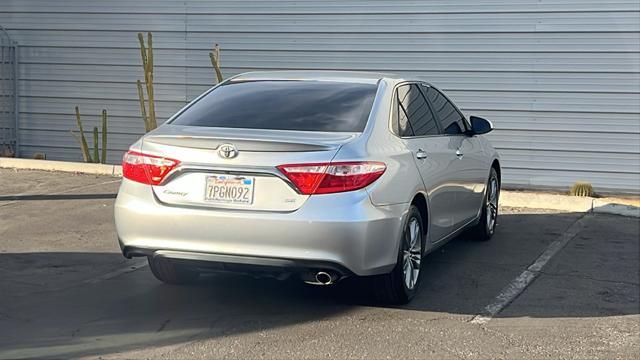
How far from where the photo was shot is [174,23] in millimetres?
13891

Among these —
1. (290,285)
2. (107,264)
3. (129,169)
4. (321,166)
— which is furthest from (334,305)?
(107,264)

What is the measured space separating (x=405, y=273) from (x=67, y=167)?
7722mm

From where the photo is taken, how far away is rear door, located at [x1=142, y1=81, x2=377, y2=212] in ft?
17.2

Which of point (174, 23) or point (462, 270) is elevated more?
point (174, 23)

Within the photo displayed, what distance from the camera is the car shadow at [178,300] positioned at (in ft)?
17.1

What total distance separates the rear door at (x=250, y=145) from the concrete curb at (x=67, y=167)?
21.0ft

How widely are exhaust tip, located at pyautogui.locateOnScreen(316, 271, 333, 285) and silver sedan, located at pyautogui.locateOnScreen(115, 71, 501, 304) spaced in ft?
0.04

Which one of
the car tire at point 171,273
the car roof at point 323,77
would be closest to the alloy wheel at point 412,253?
the car roof at point 323,77

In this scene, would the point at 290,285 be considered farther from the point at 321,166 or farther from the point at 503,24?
the point at 503,24

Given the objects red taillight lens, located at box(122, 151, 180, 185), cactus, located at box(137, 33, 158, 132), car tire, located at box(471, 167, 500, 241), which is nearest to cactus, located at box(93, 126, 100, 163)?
cactus, located at box(137, 33, 158, 132)

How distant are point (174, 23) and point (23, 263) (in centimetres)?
759

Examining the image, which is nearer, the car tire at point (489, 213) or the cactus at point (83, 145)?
the car tire at point (489, 213)

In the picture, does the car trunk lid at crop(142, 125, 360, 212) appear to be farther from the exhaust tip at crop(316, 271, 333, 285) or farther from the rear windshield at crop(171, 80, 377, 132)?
the exhaust tip at crop(316, 271, 333, 285)

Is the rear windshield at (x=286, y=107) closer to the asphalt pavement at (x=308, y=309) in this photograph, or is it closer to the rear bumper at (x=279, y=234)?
the rear bumper at (x=279, y=234)
